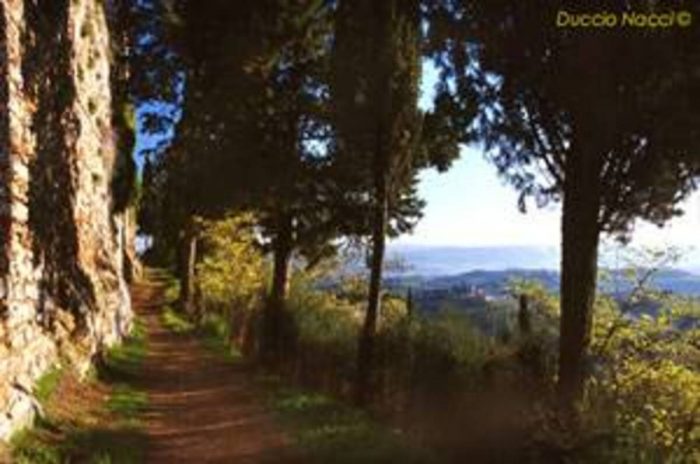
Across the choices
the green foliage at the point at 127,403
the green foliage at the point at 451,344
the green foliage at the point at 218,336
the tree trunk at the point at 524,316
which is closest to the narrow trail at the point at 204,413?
the green foliage at the point at 127,403

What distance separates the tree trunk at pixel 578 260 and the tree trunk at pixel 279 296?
12.5m

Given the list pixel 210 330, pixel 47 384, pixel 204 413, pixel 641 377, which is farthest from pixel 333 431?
pixel 210 330

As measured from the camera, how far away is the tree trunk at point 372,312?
19.3 meters

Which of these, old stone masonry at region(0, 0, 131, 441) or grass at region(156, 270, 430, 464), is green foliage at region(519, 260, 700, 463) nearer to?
grass at region(156, 270, 430, 464)

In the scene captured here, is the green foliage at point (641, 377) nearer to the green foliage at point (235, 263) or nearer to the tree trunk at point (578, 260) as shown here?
the tree trunk at point (578, 260)

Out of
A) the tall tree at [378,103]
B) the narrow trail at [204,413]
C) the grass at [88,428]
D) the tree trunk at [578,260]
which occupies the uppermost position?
the tall tree at [378,103]

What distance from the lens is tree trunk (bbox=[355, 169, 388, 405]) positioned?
19.3 metres

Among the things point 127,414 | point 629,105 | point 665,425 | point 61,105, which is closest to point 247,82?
point 61,105

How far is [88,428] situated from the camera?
15.9m

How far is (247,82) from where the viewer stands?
29094 mm

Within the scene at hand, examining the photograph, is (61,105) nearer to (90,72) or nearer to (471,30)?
(90,72)

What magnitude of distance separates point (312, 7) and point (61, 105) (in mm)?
10878

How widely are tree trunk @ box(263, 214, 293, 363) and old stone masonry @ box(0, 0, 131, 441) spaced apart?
3928 mm

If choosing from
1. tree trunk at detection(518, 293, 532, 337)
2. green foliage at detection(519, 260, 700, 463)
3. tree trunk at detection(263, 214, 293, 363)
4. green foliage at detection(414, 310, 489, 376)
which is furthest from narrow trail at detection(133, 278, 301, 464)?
green foliage at detection(519, 260, 700, 463)
